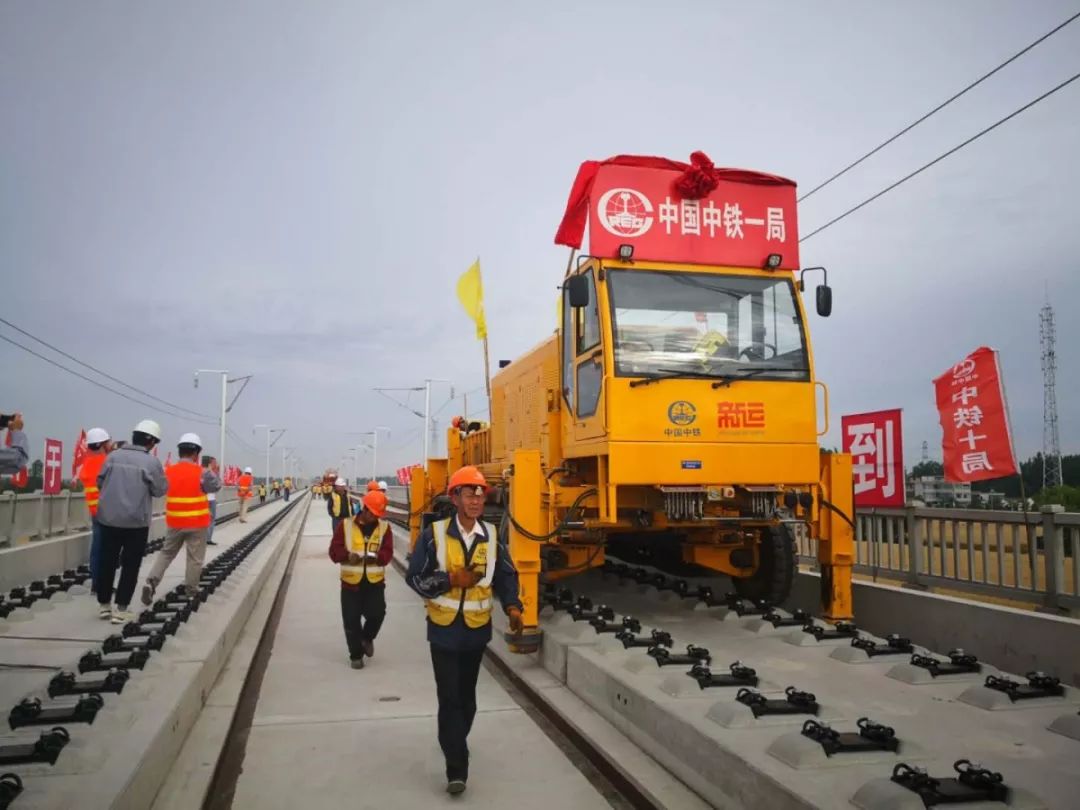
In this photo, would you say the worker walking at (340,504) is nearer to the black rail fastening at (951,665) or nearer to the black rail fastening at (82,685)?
the black rail fastening at (82,685)

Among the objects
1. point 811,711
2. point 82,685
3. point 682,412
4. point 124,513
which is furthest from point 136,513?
point 811,711

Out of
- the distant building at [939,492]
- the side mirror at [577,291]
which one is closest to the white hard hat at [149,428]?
the side mirror at [577,291]

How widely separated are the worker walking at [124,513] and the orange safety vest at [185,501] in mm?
634

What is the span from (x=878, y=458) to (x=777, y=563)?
1873 mm

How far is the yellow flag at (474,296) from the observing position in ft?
52.2

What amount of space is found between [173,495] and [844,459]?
7.12m

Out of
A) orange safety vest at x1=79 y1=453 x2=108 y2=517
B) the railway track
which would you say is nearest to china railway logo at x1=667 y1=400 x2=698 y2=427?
the railway track

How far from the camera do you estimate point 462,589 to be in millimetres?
4746

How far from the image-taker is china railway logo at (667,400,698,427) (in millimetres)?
7465

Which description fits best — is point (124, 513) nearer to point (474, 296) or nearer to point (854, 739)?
point (854, 739)

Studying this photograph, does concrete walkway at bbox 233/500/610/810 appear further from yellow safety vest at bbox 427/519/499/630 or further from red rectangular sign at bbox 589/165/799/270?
red rectangular sign at bbox 589/165/799/270

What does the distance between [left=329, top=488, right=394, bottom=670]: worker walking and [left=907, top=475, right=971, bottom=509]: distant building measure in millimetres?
7320

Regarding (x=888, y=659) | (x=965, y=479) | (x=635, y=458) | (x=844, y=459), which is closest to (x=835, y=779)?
(x=888, y=659)

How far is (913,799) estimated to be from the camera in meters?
3.53
